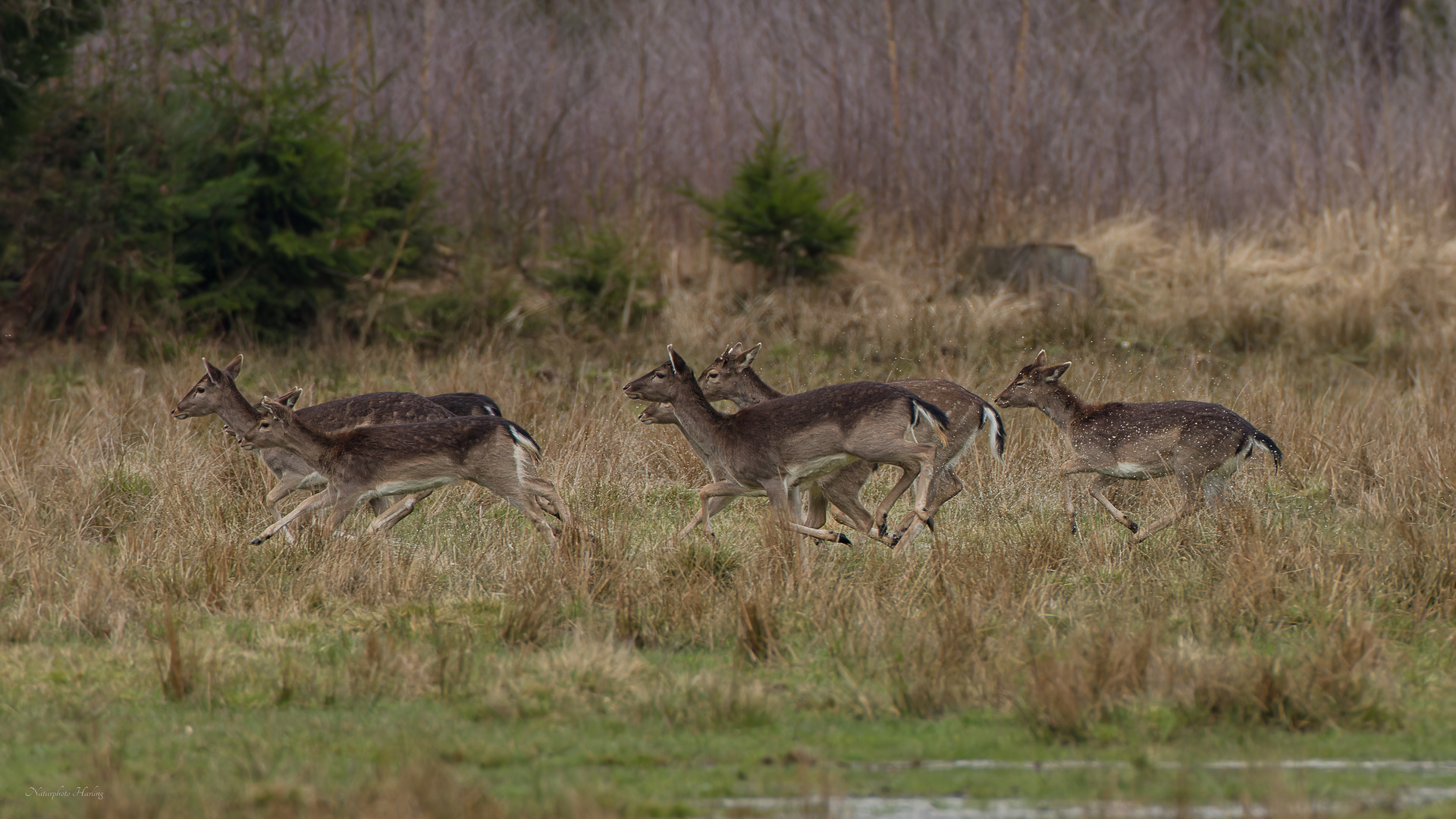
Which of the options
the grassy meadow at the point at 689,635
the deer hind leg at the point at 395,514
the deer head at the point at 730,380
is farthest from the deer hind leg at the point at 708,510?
the deer hind leg at the point at 395,514

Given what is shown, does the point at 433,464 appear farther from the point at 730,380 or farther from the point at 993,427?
the point at 993,427

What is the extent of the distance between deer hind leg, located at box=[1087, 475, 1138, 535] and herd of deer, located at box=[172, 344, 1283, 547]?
2 cm

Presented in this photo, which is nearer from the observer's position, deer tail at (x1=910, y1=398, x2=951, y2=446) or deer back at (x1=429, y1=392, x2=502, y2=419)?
deer tail at (x1=910, y1=398, x2=951, y2=446)

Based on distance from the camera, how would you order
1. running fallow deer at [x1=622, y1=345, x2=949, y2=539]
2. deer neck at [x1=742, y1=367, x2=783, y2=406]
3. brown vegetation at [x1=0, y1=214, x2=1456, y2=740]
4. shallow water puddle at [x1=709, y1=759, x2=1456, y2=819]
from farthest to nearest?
deer neck at [x1=742, y1=367, x2=783, y2=406]
running fallow deer at [x1=622, y1=345, x2=949, y2=539]
brown vegetation at [x1=0, y1=214, x2=1456, y2=740]
shallow water puddle at [x1=709, y1=759, x2=1456, y2=819]

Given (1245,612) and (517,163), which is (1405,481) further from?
(517,163)

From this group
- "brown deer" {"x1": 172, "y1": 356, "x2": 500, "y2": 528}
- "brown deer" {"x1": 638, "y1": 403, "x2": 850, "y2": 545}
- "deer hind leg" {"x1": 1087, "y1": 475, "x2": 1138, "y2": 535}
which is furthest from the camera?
"brown deer" {"x1": 172, "y1": 356, "x2": 500, "y2": 528}

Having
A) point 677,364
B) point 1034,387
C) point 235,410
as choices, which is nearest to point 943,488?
point 1034,387

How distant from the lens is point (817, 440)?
918 cm

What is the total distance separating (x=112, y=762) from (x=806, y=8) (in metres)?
23.4

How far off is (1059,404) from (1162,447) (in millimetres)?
1249

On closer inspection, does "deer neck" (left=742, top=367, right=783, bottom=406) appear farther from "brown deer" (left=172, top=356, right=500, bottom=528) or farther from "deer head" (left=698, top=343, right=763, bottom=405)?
"brown deer" (left=172, top=356, right=500, bottom=528)

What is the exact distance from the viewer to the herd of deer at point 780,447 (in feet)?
30.4

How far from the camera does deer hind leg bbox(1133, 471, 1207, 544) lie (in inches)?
384

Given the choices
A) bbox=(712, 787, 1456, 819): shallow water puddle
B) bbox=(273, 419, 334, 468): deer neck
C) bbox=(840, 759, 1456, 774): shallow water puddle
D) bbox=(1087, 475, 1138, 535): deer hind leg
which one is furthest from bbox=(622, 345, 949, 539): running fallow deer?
bbox=(712, 787, 1456, 819): shallow water puddle
